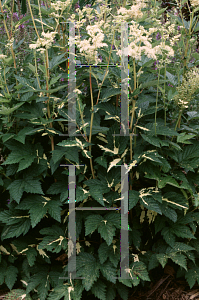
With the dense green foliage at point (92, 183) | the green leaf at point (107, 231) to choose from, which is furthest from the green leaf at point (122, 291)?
the green leaf at point (107, 231)

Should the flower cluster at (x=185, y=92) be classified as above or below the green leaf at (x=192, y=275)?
above

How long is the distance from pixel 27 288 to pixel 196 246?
975 mm

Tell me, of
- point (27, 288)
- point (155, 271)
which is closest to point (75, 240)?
point (27, 288)

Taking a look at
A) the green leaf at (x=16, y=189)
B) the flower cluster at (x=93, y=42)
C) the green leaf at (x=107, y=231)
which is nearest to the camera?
the flower cluster at (x=93, y=42)

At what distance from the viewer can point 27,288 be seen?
4.79ft

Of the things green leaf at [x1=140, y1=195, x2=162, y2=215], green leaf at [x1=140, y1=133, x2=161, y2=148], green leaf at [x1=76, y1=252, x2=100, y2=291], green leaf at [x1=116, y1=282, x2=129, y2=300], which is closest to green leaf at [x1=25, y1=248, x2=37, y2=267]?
green leaf at [x1=76, y1=252, x2=100, y2=291]

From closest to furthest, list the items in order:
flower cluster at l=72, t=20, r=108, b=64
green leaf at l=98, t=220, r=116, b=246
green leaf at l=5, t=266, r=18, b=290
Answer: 1. flower cluster at l=72, t=20, r=108, b=64
2. green leaf at l=98, t=220, r=116, b=246
3. green leaf at l=5, t=266, r=18, b=290

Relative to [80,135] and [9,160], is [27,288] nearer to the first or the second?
[9,160]

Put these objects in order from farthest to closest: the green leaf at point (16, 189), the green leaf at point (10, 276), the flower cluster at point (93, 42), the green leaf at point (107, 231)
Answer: the green leaf at point (10, 276)
the green leaf at point (16, 189)
the green leaf at point (107, 231)
the flower cluster at point (93, 42)

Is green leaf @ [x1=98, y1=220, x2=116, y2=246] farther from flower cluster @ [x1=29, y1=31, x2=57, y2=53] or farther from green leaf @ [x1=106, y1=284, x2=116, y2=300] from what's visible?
flower cluster @ [x1=29, y1=31, x2=57, y2=53]

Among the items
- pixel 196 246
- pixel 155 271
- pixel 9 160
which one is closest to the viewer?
pixel 9 160

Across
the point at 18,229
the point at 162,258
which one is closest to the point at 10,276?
the point at 18,229

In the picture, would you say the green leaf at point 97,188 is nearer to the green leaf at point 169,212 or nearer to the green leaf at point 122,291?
the green leaf at point 169,212

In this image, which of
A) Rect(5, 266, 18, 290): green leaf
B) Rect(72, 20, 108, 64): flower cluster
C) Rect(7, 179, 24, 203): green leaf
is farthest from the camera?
Rect(5, 266, 18, 290): green leaf
